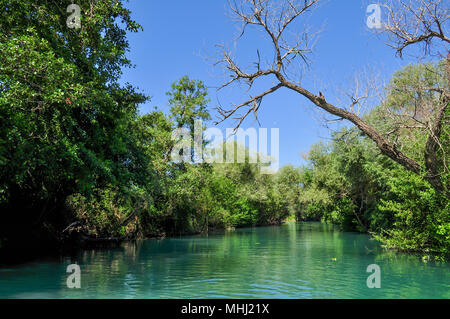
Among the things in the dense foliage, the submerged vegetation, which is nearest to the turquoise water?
the dense foliage

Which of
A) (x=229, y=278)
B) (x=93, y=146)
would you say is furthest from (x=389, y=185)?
(x=93, y=146)

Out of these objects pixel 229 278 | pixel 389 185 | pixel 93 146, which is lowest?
pixel 229 278

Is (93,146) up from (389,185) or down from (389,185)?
up

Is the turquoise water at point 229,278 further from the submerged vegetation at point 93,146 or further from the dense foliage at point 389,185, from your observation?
the submerged vegetation at point 93,146

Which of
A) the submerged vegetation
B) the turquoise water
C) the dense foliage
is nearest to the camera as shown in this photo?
the turquoise water

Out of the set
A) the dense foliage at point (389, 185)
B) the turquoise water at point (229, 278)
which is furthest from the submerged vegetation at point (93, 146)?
the turquoise water at point (229, 278)

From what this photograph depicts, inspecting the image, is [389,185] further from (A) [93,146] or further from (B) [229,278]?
(A) [93,146]

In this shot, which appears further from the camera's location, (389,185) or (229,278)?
(389,185)

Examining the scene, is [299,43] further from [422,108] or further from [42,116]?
[42,116]

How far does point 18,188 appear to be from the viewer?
15.1m

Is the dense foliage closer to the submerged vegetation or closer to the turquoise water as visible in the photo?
the submerged vegetation

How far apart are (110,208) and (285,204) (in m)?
50.1
